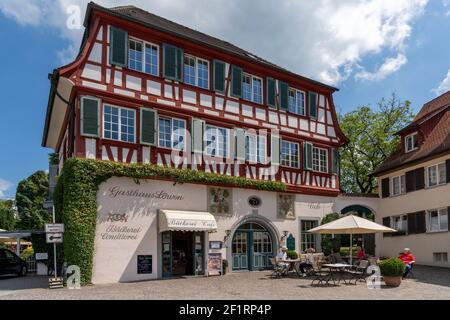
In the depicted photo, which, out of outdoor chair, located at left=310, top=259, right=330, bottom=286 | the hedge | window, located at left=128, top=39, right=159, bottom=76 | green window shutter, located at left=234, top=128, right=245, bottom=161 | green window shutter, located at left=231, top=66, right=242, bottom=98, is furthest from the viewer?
green window shutter, located at left=231, top=66, right=242, bottom=98

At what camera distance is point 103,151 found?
17.7 m

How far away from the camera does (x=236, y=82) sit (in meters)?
22.2

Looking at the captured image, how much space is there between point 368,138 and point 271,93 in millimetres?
17636

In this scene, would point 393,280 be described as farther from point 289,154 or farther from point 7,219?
point 7,219

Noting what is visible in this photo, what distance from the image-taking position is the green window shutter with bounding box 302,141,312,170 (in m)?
24.4

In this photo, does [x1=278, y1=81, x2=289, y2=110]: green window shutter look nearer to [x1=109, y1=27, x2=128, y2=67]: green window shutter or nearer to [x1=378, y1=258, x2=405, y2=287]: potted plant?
[x1=109, y1=27, x2=128, y2=67]: green window shutter

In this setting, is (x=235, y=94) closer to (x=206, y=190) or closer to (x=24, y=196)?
(x=206, y=190)

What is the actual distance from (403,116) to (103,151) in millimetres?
28012

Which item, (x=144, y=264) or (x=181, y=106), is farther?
(x=181, y=106)

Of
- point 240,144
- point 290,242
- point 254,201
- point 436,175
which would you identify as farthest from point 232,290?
point 436,175

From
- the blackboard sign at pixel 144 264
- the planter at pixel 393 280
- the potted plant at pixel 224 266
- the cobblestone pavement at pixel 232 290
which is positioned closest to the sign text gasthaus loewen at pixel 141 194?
the blackboard sign at pixel 144 264

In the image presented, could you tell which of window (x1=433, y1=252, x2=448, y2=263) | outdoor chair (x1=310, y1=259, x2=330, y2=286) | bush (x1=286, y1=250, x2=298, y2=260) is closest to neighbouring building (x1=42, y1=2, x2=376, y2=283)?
bush (x1=286, y1=250, x2=298, y2=260)

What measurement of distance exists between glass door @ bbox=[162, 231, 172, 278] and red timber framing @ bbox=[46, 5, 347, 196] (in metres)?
2.77
